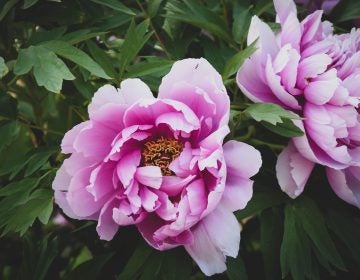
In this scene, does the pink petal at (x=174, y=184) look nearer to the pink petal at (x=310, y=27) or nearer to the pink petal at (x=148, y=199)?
the pink petal at (x=148, y=199)

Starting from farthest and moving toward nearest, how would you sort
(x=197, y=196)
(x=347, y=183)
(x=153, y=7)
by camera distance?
1. (x=153, y=7)
2. (x=347, y=183)
3. (x=197, y=196)

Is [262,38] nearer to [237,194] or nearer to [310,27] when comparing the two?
[310,27]

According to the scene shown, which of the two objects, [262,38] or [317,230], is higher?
[262,38]

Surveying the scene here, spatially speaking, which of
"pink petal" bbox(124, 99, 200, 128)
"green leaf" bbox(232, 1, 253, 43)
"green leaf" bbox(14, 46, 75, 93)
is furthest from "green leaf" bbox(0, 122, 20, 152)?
"green leaf" bbox(232, 1, 253, 43)

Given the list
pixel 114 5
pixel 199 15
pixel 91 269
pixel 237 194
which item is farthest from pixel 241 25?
pixel 91 269

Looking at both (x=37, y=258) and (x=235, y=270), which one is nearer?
(x=235, y=270)

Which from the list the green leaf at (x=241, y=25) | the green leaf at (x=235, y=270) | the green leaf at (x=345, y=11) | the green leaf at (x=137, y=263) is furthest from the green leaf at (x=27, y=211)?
the green leaf at (x=345, y=11)
